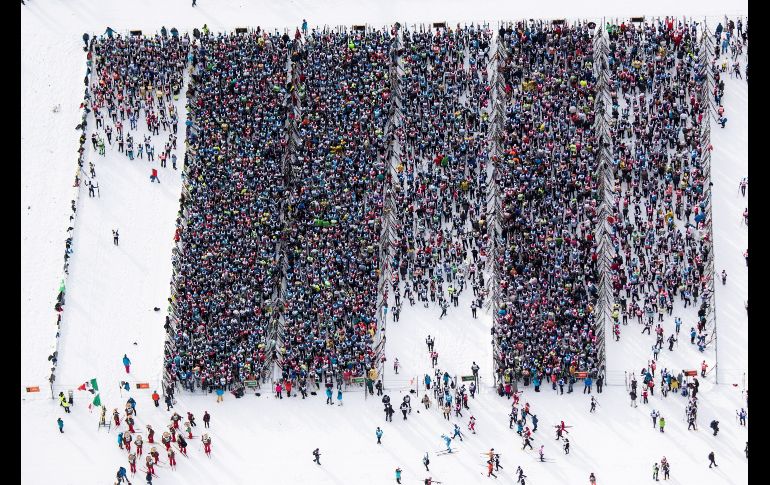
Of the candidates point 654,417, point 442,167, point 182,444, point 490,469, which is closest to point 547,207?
point 442,167

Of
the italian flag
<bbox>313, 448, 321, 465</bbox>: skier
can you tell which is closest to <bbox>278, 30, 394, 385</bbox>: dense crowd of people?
<bbox>313, 448, 321, 465</bbox>: skier

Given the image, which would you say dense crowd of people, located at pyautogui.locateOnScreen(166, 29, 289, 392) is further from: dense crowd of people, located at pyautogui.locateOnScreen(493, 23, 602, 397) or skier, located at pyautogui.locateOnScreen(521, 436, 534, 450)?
skier, located at pyautogui.locateOnScreen(521, 436, 534, 450)

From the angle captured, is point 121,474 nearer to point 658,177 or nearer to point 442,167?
point 442,167

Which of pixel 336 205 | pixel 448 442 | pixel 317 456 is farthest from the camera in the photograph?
pixel 336 205

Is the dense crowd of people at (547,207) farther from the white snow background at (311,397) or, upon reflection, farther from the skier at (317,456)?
the skier at (317,456)

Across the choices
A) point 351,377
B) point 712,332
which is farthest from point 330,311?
point 712,332
